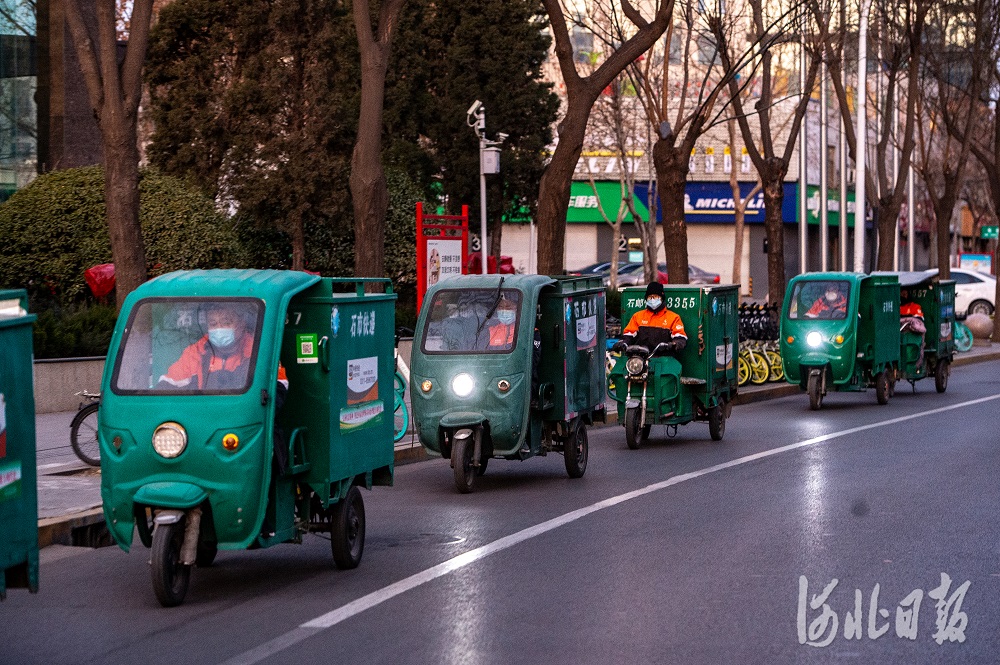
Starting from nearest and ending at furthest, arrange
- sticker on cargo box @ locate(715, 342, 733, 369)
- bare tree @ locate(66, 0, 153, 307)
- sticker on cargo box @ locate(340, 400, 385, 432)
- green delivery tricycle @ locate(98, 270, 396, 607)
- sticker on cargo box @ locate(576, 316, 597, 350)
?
green delivery tricycle @ locate(98, 270, 396, 607), sticker on cargo box @ locate(340, 400, 385, 432), sticker on cargo box @ locate(576, 316, 597, 350), bare tree @ locate(66, 0, 153, 307), sticker on cargo box @ locate(715, 342, 733, 369)

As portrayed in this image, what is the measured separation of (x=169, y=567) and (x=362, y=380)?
209cm

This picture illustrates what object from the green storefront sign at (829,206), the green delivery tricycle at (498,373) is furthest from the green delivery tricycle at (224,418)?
the green storefront sign at (829,206)

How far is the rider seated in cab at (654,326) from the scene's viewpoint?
54.6 ft

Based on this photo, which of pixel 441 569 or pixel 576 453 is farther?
pixel 576 453

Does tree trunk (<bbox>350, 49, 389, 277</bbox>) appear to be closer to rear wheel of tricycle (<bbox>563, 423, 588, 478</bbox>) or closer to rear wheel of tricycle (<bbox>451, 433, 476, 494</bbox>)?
rear wheel of tricycle (<bbox>563, 423, 588, 478</bbox>)

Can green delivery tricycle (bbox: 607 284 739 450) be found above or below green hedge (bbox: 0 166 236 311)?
below

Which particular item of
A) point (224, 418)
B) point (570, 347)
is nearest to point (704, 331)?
point (570, 347)

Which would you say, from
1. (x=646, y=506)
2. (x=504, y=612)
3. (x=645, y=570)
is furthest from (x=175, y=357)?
(x=646, y=506)

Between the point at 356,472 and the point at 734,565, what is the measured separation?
2.47 m

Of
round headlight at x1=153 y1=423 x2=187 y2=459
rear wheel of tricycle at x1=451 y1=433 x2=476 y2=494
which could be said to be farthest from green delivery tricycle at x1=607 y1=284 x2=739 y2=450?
round headlight at x1=153 y1=423 x2=187 y2=459

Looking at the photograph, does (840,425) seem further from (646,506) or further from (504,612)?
(504,612)

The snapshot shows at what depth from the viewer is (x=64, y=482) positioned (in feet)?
41.5

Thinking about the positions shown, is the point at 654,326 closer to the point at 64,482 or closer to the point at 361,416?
the point at 64,482

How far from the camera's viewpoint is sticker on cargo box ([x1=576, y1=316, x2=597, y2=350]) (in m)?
14.3
